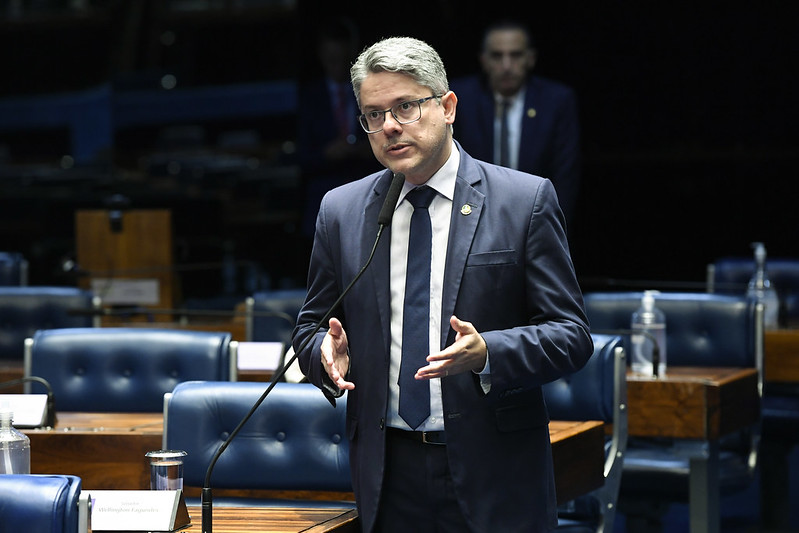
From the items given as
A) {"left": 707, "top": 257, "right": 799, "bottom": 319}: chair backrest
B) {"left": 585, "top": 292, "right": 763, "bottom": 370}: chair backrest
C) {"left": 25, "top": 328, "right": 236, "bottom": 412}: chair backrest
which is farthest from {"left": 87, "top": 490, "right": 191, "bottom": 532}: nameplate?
{"left": 707, "top": 257, "right": 799, "bottom": 319}: chair backrest

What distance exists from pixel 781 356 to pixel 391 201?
10.1 ft

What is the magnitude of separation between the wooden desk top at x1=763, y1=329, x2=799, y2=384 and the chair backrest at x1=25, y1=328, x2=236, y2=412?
219 cm

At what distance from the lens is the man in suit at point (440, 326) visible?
2.13 metres

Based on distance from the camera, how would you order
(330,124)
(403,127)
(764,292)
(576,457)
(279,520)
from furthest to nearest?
(330,124)
(764,292)
(576,457)
(279,520)
(403,127)

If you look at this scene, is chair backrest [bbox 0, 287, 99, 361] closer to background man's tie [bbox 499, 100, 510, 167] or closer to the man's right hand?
background man's tie [bbox 499, 100, 510, 167]

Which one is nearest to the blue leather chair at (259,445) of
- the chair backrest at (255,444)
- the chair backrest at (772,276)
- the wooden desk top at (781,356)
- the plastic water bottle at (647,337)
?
the chair backrest at (255,444)

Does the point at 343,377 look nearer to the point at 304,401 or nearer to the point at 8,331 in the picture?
the point at 304,401

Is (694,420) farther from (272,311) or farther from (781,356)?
(272,311)

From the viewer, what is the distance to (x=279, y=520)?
7.97ft

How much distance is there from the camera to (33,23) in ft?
26.1

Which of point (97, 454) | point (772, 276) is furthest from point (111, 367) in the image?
point (772, 276)

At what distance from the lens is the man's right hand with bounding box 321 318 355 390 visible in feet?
6.93

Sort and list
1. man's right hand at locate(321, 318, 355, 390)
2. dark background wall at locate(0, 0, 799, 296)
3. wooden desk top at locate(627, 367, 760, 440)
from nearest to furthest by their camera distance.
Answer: man's right hand at locate(321, 318, 355, 390), wooden desk top at locate(627, 367, 760, 440), dark background wall at locate(0, 0, 799, 296)

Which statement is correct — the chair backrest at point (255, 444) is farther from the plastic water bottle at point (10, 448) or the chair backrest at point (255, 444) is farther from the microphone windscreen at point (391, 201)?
the microphone windscreen at point (391, 201)
